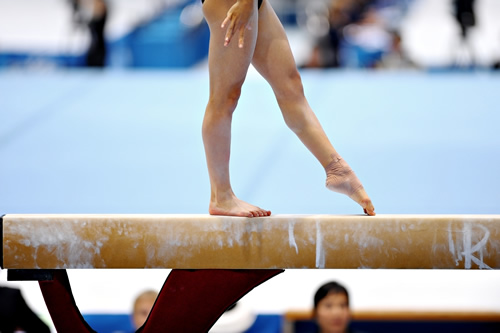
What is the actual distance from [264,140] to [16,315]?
11.3 ft

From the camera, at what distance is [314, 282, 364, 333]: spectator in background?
299cm

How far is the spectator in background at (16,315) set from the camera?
2740 mm

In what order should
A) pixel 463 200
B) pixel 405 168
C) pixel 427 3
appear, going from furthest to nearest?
pixel 427 3
pixel 405 168
pixel 463 200

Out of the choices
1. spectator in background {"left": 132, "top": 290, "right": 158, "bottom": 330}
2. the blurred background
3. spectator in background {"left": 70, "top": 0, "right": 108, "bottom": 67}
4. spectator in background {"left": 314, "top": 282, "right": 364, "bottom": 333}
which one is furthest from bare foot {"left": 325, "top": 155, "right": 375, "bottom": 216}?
A: spectator in background {"left": 70, "top": 0, "right": 108, "bottom": 67}

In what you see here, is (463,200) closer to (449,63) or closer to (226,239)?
(226,239)

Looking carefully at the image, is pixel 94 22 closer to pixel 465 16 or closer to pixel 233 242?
pixel 465 16

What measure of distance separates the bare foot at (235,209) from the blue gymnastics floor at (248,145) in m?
2.13

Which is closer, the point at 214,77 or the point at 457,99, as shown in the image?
the point at 214,77

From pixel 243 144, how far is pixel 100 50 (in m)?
4.18

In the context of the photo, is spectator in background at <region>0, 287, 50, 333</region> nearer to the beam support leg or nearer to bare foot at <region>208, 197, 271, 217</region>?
the beam support leg

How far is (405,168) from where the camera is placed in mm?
5090

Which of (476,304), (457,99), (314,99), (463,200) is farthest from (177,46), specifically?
(476,304)

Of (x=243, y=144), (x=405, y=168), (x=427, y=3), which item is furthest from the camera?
(x=427, y=3)

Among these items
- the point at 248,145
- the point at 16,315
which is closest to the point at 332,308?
the point at 16,315
